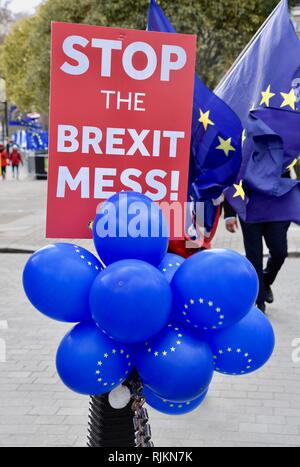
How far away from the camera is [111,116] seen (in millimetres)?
2693

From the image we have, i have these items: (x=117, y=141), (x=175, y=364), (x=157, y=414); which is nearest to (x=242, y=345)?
(x=175, y=364)

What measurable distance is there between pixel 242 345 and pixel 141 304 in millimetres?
551

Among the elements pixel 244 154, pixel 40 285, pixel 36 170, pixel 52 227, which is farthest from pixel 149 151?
pixel 36 170

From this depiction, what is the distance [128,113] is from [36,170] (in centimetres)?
2479

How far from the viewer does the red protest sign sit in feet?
8.68

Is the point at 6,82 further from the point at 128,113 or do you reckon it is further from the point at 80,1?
the point at 128,113

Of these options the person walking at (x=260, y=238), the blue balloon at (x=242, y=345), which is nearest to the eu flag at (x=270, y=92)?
the person walking at (x=260, y=238)

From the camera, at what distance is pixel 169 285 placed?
247 cm

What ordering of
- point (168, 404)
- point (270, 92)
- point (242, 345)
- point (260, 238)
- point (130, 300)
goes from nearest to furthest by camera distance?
1. point (130, 300)
2. point (242, 345)
3. point (168, 404)
4. point (270, 92)
5. point (260, 238)

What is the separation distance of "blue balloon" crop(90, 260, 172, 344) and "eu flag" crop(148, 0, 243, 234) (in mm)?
1162

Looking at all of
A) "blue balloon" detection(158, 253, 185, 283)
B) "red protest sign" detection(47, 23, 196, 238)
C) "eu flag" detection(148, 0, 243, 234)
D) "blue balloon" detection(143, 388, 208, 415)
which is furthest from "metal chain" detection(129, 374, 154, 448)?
"eu flag" detection(148, 0, 243, 234)

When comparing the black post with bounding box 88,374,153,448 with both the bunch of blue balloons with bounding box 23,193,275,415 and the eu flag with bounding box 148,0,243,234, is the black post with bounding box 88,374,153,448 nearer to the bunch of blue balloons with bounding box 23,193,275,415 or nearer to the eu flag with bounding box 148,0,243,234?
the bunch of blue balloons with bounding box 23,193,275,415

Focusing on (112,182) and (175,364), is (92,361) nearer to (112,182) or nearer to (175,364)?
(175,364)

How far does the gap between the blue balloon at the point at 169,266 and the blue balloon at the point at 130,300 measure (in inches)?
9.4
